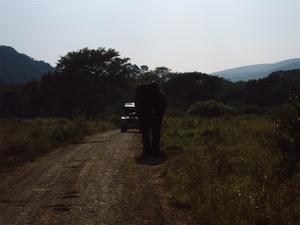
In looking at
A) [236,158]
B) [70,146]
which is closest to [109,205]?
[236,158]

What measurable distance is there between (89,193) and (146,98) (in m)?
6.85

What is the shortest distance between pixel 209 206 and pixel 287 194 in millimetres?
1622

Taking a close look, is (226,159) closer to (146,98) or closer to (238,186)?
(238,186)

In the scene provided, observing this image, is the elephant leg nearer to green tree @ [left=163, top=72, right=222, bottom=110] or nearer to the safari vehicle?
the safari vehicle

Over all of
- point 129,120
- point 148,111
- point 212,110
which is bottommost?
point 212,110

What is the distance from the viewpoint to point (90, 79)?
50406 mm

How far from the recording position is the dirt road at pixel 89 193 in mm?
7152

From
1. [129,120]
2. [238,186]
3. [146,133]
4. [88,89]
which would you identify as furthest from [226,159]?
[88,89]

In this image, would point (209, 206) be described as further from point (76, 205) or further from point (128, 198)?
point (76, 205)

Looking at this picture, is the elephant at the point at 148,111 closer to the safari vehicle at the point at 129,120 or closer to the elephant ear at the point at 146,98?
the elephant ear at the point at 146,98

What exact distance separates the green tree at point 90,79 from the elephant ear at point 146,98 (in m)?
34.4

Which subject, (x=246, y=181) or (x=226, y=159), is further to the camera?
(x=226, y=159)

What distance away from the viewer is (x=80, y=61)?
4947 cm

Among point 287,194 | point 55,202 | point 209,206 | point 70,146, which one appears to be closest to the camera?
point 209,206
